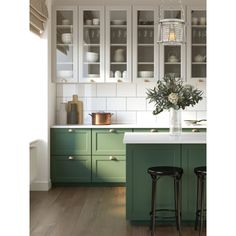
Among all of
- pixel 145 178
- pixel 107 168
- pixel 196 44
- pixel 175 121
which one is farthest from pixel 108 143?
pixel 145 178

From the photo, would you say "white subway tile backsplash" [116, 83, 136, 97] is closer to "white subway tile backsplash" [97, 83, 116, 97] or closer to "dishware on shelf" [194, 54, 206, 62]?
"white subway tile backsplash" [97, 83, 116, 97]

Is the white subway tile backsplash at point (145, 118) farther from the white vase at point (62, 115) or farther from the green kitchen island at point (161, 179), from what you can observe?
the green kitchen island at point (161, 179)

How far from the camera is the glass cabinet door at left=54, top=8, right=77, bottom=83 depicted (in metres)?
6.70

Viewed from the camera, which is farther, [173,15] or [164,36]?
[173,15]

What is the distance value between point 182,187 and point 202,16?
3.09 meters

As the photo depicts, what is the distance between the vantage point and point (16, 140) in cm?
204

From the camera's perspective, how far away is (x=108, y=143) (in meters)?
6.55

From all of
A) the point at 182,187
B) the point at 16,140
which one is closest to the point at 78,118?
the point at 182,187

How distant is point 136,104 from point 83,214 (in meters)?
2.48

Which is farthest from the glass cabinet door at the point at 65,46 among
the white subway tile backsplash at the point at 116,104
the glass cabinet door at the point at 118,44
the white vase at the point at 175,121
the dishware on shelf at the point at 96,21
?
the white vase at the point at 175,121

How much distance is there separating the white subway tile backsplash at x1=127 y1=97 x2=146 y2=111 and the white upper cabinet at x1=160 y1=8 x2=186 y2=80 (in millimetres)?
555

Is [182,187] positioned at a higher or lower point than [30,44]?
lower

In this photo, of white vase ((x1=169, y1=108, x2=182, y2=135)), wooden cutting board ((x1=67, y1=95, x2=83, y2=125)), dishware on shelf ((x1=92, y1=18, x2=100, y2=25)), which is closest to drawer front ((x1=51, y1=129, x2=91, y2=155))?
wooden cutting board ((x1=67, y1=95, x2=83, y2=125))
